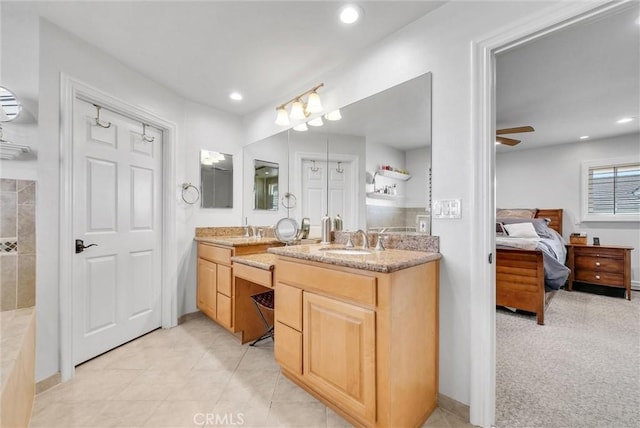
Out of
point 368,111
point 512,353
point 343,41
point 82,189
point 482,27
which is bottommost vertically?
point 512,353

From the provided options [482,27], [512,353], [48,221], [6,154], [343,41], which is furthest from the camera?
[512,353]

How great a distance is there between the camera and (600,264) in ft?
12.5

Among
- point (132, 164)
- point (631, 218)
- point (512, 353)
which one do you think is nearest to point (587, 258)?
point (631, 218)

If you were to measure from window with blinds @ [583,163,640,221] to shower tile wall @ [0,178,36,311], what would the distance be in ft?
22.0

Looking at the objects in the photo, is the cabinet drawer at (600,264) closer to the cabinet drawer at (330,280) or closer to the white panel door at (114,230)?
the cabinet drawer at (330,280)

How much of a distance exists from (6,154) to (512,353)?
3785 millimetres

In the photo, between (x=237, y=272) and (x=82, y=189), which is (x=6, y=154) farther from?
(x=237, y=272)

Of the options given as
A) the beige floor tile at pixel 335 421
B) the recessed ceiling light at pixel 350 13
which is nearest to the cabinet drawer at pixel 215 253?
the beige floor tile at pixel 335 421

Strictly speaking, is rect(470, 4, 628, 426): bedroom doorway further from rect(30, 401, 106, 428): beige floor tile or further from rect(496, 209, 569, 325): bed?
rect(30, 401, 106, 428): beige floor tile

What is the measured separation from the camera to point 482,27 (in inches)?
56.3

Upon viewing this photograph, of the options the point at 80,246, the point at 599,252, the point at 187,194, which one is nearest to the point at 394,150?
the point at 187,194

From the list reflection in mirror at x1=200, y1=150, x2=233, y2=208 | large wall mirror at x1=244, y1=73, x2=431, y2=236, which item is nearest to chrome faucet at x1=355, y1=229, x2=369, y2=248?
large wall mirror at x1=244, y1=73, x2=431, y2=236

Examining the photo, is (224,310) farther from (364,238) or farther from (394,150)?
(394,150)

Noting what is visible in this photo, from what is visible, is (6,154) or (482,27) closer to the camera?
(482,27)
